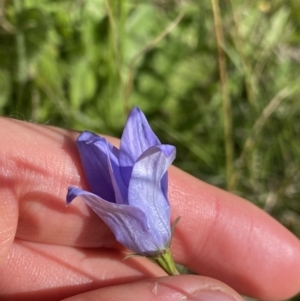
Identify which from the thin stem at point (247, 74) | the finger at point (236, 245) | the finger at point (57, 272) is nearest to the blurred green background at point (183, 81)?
the thin stem at point (247, 74)

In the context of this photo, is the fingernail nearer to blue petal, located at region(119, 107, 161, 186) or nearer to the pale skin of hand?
the pale skin of hand

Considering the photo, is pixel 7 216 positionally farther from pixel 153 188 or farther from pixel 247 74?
pixel 247 74

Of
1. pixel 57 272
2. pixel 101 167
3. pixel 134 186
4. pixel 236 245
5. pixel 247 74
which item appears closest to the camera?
pixel 134 186

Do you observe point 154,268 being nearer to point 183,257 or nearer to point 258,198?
point 183,257

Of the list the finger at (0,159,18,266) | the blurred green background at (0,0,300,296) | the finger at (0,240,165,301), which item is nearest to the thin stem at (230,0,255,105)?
the blurred green background at (0,0,300,296)

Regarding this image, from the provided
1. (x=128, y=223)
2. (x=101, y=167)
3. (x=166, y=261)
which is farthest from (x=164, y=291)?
(x=101, y=167)

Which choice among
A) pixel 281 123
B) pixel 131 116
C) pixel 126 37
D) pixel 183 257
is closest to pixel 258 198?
pixel 281 123
